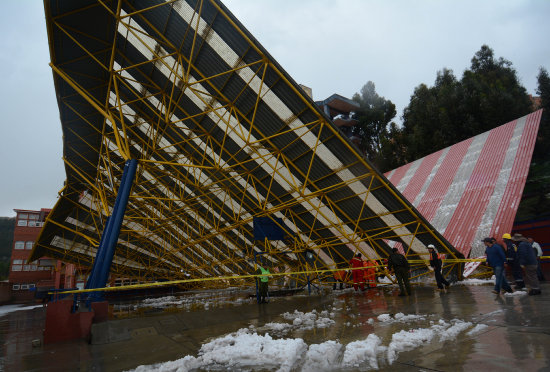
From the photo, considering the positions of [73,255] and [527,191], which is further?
[73,255]

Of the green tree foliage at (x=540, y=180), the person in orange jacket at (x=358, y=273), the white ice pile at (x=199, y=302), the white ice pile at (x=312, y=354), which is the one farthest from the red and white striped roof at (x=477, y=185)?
the white ice pile at (x=312, y=354)

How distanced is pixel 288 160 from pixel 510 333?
9.80 meters

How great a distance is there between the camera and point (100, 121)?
1488 cm

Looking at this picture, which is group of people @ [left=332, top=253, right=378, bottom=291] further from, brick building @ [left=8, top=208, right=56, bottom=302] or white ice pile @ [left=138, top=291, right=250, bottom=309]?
brick building @ [left=8, top=208, right=56, bottom=302]

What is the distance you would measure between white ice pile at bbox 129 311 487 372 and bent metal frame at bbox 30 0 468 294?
3550mm

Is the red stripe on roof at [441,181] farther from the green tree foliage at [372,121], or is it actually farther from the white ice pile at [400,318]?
the green tree foliage at [372,121]

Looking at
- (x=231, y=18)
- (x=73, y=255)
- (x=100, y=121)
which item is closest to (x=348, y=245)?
(x=231, y=18)

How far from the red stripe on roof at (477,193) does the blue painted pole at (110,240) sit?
685 inches

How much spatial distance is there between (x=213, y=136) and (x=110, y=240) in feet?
22.0

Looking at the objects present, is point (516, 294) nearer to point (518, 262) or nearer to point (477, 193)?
point (518, 262)

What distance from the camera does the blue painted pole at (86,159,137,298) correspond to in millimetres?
9273

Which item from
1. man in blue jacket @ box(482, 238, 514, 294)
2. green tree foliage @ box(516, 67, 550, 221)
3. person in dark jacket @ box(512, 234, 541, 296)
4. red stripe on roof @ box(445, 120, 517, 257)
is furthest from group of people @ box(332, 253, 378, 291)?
green tree foliage @ box(516, 67, 550, 221)

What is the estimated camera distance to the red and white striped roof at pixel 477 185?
16.8 metres

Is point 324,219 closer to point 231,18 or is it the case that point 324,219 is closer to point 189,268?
point 231,18
